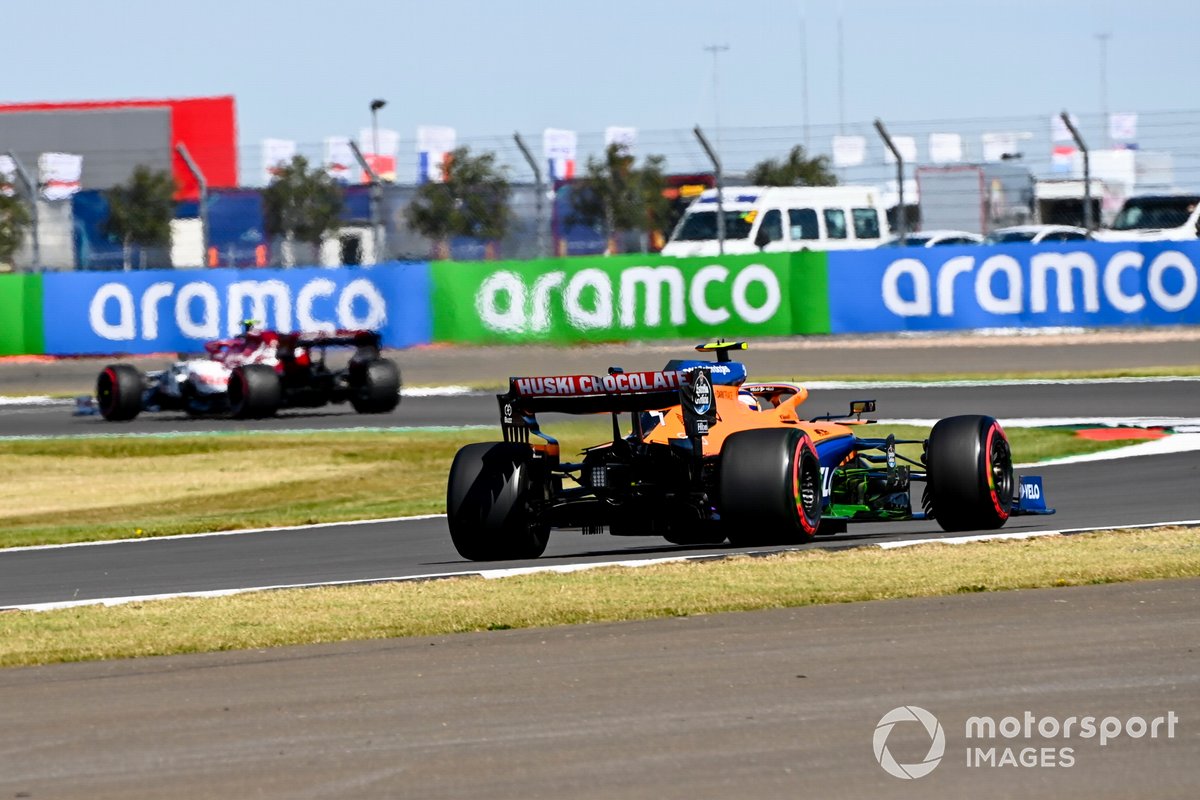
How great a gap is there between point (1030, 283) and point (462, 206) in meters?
9.10

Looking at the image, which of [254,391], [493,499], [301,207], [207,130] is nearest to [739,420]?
[493,499]

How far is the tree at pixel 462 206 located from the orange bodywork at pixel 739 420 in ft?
65.2

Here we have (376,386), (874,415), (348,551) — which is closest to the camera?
(348,551)

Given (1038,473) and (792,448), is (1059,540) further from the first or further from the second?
(1038,473)

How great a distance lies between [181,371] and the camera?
965 inches

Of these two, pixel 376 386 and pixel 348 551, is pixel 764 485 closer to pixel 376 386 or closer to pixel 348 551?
pixel 348 551

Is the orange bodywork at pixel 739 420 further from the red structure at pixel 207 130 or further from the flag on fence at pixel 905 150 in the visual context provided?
the red structure at pixel 207 130

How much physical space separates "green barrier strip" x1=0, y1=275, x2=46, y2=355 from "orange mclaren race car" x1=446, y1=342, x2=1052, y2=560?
72.3 ft

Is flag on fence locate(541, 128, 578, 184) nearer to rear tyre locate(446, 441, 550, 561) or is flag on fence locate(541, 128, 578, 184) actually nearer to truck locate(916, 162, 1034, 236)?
truck locate(916, 162, 1034, 236)

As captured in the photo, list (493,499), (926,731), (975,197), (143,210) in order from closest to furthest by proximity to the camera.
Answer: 1. (926,731)
2. (493,499)
3. (143,210)
4. (975,197)

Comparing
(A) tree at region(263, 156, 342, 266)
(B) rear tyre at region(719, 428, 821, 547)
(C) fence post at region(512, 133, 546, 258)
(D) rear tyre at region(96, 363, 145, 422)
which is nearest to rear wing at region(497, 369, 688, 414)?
(B) rear tyre at region(719, 428, 821, 547)

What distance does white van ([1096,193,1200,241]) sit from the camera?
3206 cm

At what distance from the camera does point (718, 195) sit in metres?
31.3

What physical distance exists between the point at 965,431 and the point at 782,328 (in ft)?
63.2
